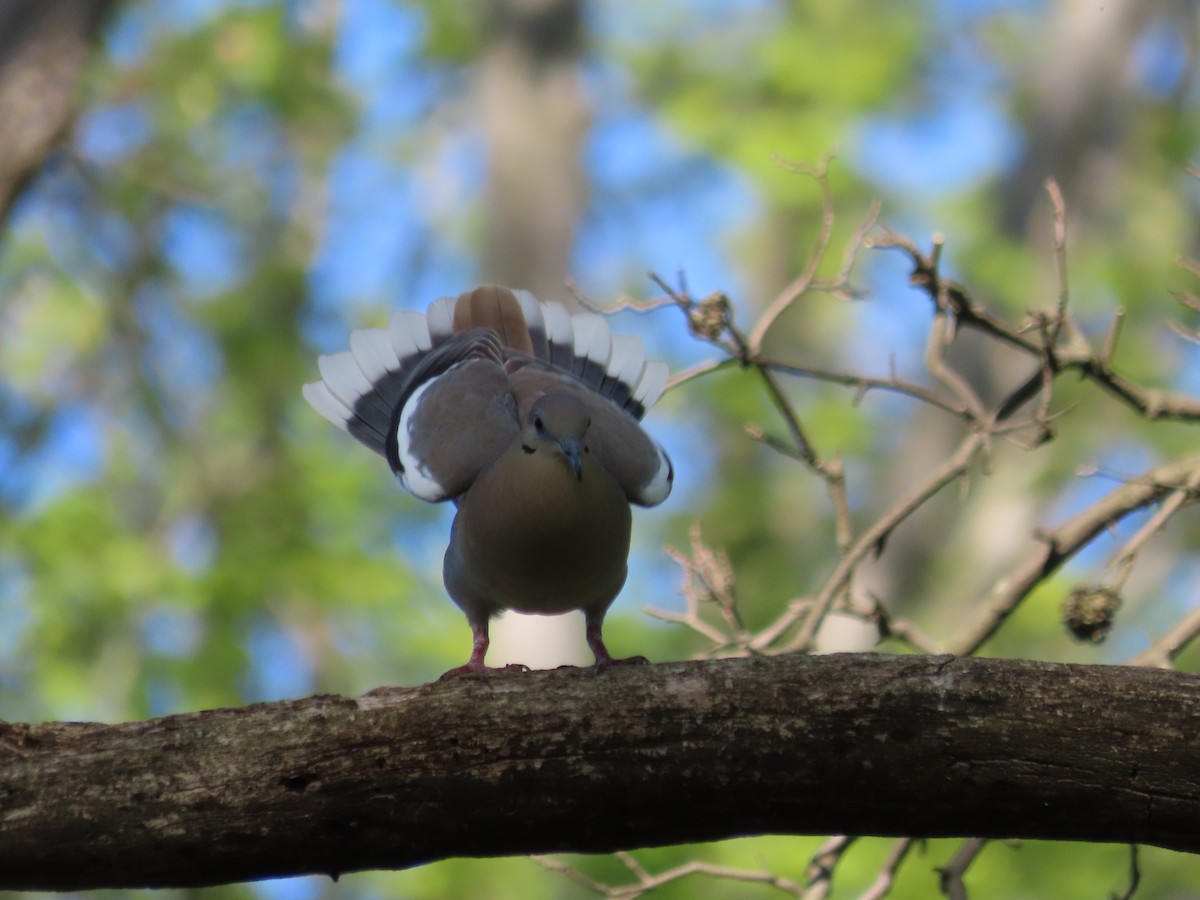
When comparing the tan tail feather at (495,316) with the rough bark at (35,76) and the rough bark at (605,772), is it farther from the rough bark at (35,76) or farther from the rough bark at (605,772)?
the rough bark at (605,772)

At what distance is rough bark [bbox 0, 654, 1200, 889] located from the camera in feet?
7.91

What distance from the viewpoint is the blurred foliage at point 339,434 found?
7988 mm

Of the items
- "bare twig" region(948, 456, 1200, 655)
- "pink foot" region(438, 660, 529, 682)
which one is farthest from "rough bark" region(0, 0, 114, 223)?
"bare twig" region(948, 456, 1200, 655)

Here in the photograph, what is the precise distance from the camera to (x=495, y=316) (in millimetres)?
4988

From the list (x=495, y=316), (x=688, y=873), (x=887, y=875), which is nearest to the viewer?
(x=887, y=875)

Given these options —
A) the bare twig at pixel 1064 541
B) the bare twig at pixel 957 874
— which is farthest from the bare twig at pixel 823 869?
the bare twig at pixel 1064 541

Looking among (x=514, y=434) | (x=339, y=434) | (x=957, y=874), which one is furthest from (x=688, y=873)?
(x=339, y=434)

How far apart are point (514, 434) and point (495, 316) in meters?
0.98

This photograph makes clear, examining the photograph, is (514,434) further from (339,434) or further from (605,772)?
(339,434)

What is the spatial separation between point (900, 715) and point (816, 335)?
11502 millimetres

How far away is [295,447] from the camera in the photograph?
1056cm

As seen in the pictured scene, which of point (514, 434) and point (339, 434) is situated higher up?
point (339, 434)

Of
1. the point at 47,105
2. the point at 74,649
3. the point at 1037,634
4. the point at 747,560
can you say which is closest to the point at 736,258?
the point at 747,560

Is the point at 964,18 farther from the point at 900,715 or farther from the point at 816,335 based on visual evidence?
the point at 900,715
